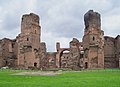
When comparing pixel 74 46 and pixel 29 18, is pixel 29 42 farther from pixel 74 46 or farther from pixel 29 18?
pixel 74 46

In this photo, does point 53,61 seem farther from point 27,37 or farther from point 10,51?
point 27,37

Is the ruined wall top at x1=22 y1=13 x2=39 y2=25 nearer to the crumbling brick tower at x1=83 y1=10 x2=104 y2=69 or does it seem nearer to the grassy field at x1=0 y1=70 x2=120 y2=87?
the crumbling brick tower at x1=83 y1=10 x2=104 y2=69

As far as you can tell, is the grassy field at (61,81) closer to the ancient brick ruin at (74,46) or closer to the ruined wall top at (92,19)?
the ancient brick ruin at (74,46)

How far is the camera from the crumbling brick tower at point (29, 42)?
59.4 m

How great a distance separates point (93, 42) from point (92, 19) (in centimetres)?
532

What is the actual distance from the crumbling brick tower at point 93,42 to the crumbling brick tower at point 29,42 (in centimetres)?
1179

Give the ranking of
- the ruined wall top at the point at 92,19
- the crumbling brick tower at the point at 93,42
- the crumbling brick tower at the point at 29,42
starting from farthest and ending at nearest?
the crumbling brick tower at the point at 29,42 → the ruined wall top at the point at 92,19 → the crumbling brick tower at the point at 93,42

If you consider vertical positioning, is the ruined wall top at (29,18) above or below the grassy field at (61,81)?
above

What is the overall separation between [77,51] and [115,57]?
12122 millimetres

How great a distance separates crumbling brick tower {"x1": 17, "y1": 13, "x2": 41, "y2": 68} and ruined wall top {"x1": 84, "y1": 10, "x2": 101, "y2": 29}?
12.1m

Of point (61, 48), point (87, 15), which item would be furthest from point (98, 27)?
point (61, 48)

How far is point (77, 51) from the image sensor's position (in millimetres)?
65000

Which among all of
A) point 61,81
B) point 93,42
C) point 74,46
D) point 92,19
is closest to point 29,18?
point 74,46

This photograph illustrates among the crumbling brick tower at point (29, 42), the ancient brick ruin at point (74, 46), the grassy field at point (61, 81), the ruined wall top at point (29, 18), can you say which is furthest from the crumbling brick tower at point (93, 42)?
the grassy field at point (61, 81)
